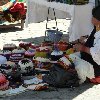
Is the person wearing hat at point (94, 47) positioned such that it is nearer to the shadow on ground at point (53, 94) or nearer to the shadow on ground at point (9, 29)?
the shadow on ground at point (53, 94)

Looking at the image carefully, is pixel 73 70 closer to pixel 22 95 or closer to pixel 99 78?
pixel 99 78

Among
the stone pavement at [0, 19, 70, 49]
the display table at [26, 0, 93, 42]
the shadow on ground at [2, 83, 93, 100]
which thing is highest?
the display table at [26, 0, 93, 42]

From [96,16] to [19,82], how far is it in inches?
53.5

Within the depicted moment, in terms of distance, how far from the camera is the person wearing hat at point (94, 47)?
431 centimetres

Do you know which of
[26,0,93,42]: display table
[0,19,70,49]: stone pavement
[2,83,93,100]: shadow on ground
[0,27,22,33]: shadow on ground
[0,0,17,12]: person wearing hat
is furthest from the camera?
[0,27,22,33]: shadow on ground

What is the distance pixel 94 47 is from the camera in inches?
171

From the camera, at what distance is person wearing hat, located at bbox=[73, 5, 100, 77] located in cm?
431

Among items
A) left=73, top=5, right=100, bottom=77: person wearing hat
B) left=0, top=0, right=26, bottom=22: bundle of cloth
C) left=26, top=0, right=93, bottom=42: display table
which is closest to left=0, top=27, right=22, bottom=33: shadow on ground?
left=0, top=0, right=26, bottom=22: bundle of cloth

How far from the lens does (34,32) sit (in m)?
8.48

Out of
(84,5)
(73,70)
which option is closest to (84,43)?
(73,70)

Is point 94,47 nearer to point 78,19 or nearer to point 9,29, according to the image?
point 78,19

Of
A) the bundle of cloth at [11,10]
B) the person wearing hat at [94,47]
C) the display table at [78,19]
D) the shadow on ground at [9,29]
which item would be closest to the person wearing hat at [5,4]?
the bundle of cloth at [11,10]

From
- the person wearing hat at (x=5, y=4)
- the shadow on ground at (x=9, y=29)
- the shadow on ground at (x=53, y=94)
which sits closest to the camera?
the shadow on ground at (x=53, y=94)

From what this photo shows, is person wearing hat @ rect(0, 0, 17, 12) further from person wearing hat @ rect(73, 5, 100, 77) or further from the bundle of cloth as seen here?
person wearing hat @ rect(73, 5, 100, 77)
